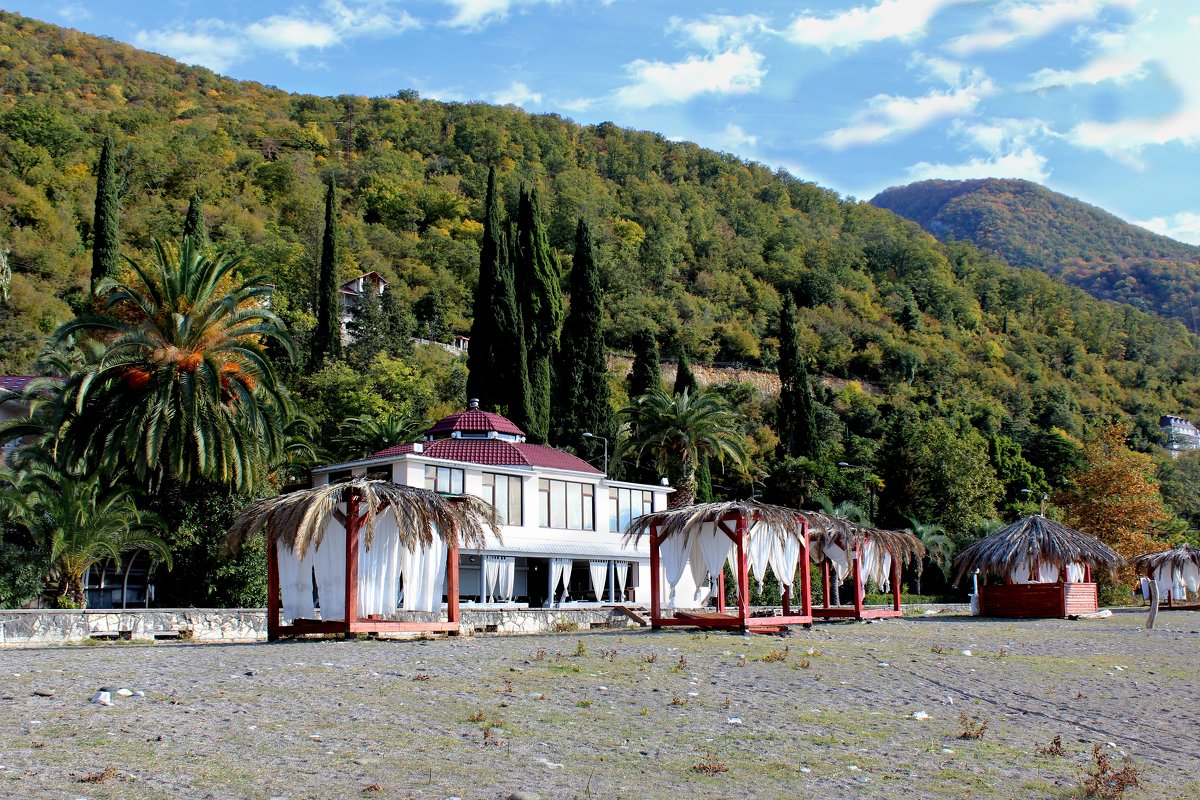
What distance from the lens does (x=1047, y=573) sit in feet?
120

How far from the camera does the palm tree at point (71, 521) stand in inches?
1089

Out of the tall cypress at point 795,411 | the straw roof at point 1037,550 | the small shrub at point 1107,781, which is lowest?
the small shrub at point 1107,781

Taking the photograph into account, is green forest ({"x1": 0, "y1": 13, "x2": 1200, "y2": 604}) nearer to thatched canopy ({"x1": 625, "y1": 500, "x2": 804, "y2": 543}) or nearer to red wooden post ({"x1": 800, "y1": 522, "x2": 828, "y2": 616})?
thatched canopy ({"x1": 625, "y1": 500, "x2": 804, "y2": 543})

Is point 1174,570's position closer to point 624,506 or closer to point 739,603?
point 624,506

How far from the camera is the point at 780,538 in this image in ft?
86.4

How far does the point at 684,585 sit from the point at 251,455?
66.2 ft

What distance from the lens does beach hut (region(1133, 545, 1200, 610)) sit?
4728 cm

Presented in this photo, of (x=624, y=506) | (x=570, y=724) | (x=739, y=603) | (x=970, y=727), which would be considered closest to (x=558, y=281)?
(x=624, y=506)

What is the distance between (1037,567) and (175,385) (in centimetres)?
2637

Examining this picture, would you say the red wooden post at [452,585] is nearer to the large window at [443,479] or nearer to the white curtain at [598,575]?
the large window at [443,479]

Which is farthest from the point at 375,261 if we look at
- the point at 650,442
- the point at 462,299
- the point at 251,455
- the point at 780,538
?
the point at 780,538

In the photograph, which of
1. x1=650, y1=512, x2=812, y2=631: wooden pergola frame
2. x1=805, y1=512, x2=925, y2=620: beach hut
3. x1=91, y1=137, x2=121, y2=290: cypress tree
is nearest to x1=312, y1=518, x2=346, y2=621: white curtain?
x1=650, y1=512, x2=812, y2=631: wooden pergola frame

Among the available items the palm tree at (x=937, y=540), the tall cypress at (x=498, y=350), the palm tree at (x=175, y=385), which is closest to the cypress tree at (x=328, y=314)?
the tall cypress at (x=498, y=350)

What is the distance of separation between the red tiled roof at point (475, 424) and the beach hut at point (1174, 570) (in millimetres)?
27142
